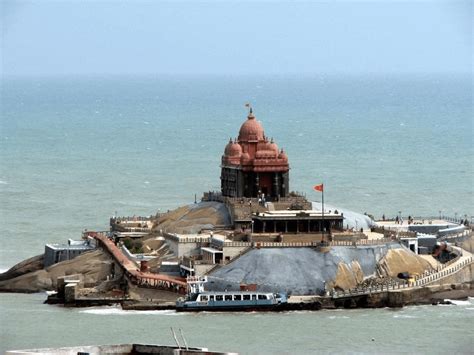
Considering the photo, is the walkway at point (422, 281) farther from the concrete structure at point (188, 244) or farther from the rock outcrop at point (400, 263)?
the concrete structure at point (188, 244)

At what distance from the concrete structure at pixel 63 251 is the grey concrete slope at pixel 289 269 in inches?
401

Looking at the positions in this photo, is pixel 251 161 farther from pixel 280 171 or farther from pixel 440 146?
pixel 440 146

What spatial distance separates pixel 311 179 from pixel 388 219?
95.4ft

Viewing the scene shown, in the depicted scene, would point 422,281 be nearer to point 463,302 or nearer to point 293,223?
point 463,302

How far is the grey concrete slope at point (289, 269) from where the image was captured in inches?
4318

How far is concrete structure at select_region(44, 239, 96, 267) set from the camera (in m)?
118

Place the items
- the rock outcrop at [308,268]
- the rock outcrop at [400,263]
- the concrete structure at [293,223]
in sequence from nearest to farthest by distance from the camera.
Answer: the rock outcrop at [308,268]
the rock outcrop at [400,263]
the concrete structure at [293,223]

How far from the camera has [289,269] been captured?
111 metres

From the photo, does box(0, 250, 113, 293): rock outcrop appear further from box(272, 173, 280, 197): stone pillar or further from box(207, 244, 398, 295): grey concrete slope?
box(272, 173, 280, 197): stone pillar

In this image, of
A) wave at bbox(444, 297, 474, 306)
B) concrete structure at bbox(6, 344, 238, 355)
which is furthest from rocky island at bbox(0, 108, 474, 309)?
concrete structure at bbox(6, 344, 238, 355)

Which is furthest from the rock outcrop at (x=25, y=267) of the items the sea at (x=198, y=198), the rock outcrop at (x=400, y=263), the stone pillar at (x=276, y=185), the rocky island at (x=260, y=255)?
the rock outcrop at (x=400, y=263)

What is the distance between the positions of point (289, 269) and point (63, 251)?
510 inches

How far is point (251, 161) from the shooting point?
123 metres

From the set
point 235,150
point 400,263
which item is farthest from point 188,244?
point 235,150
